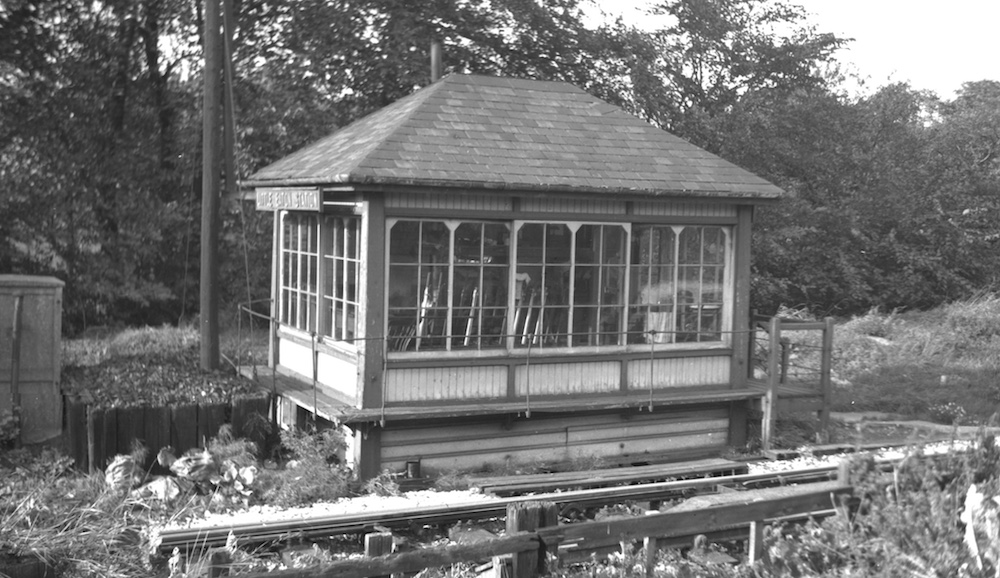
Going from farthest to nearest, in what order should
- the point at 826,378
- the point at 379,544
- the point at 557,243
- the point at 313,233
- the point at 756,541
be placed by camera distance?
1. the point at 826,378
2. the point at 313,233
3. the point at 557,243
4. the point at 756,541
5. the point at 379,544

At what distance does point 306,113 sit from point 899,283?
16.4 meters

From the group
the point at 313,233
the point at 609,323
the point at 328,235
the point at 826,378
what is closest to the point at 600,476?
the point at 609,323

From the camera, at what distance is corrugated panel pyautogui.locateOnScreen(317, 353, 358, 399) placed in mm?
11711

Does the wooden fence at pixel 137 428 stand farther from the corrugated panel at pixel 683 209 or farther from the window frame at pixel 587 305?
the corrugated panel at pixel 683 209

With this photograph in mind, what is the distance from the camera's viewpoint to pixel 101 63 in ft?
72.5

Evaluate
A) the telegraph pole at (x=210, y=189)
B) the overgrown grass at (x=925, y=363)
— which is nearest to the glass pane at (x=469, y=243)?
the telegraph pole at (x=210, y=189)

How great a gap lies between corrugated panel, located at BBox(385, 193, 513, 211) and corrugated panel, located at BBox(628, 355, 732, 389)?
2.59 meters

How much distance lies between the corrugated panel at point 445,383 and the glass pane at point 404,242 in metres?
1.23

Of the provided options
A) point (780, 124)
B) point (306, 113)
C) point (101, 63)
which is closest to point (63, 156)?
point (101, 63)

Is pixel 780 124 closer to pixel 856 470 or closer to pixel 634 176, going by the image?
pixel 634 176

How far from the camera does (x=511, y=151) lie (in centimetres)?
1225

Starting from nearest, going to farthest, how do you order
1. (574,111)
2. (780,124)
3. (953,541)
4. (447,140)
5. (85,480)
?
1. (953,541)
2. (85,480)
3. (447,140)
4. (574,111)
5. (780,124)

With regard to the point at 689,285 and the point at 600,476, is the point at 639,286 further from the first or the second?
the point at 600,476

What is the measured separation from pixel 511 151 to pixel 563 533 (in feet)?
23.3
